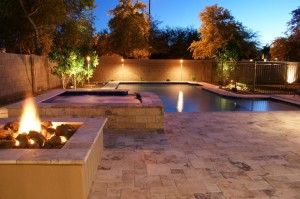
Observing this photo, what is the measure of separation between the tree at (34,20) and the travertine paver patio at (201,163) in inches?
391

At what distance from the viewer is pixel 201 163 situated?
443cm

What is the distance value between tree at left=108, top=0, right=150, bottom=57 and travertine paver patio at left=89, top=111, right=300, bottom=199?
17.5 m

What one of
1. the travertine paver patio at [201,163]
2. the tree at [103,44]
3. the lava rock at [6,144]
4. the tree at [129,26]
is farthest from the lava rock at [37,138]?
the tree at [103,44]

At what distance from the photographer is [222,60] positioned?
1759 centimetres

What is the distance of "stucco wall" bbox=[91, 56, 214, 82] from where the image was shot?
76.6 ft

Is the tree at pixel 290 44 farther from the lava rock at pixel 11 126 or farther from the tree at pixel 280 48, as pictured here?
the lava rock at pixel 11 126

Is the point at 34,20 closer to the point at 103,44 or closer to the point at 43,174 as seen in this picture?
the point at 103,44

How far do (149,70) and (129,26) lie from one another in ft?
13.2

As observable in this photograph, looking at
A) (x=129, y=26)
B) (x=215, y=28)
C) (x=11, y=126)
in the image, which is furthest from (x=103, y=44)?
(x=11, y=126)

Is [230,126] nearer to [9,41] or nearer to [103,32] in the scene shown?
[9,41]

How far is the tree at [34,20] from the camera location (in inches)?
536

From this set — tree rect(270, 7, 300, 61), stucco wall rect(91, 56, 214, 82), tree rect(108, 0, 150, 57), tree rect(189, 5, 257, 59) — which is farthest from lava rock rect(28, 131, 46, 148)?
tree rect(270, 7, 300, 61)

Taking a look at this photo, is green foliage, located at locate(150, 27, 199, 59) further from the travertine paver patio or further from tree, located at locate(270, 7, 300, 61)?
the travertine paver patio

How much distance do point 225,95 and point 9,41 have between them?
1200 cm
